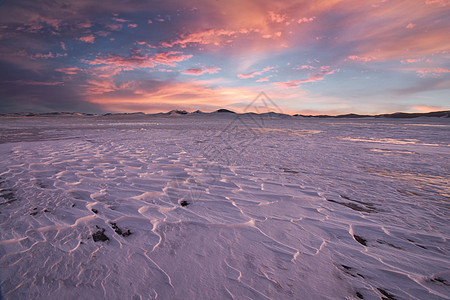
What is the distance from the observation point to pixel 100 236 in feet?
6.13

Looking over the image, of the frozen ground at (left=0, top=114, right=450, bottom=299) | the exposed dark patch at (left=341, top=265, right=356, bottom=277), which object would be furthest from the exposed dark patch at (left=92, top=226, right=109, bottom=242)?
the exposed dark patch at (left=341, top=265, right=356, bottom=277)

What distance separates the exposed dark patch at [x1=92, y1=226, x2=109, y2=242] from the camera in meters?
1.82

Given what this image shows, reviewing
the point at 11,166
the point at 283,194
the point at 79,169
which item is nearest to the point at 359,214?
the point at 283,194

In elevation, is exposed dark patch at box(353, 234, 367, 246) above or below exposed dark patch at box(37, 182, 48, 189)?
above

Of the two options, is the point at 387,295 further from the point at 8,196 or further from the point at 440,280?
the point at 8,196

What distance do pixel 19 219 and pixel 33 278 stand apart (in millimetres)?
1092

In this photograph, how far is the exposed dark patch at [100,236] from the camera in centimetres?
182

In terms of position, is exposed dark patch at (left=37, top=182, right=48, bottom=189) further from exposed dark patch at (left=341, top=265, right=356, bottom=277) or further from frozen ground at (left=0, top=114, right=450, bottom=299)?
exposed dark patch at (left=341, top=265, right=356, bottom=277)

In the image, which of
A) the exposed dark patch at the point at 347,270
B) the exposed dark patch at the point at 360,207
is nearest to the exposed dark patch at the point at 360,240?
the exposed dark patch at the point at 347,270

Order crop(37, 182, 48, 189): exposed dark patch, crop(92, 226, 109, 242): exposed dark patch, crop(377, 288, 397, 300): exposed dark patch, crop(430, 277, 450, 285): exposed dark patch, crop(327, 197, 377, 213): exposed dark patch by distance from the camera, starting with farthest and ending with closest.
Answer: crop(37, 182, 48, 189): exposed dark patch → crop(327, 197, 377, 213): exposed dark patch → crop(92, 226, 109, 242): exposed dark patch → crop(430, 277, 450, 285): exposed dark patch → crop(377, 288, 397, 300): exposed dark patch

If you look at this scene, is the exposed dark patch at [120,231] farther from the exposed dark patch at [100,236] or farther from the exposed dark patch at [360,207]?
the exposed dark patch at [360,207]

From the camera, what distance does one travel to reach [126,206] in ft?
8.12

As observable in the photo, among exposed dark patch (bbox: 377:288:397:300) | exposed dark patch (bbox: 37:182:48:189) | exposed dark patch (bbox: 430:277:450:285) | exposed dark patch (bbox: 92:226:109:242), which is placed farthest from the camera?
exposed dark patch (bbox: 37:182:48:189)

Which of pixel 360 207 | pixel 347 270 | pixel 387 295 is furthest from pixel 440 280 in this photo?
pixel 360 207
